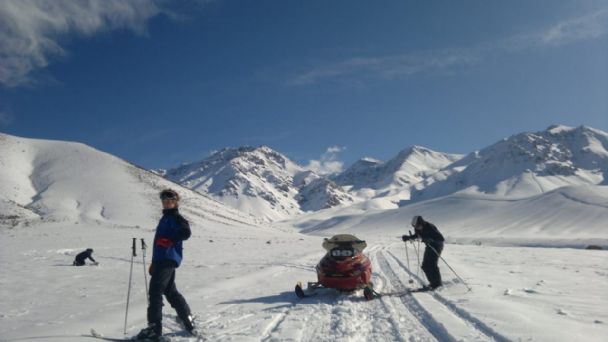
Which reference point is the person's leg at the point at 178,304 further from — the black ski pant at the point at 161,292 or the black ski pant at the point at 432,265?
the black ski pant at the point at 432,265

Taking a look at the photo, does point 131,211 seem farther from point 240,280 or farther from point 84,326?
point 84,326

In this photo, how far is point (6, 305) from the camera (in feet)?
37.7

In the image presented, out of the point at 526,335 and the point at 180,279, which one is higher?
the point at 180,279

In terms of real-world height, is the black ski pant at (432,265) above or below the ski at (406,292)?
above

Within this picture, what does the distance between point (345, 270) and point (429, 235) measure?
9.89 ft

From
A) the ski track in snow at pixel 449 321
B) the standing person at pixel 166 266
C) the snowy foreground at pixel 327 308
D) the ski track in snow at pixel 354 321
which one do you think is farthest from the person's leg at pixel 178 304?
the ski track in snow at pixel 449 321

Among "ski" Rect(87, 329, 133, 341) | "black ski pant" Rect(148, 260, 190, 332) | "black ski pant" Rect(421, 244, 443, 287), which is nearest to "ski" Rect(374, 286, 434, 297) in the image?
"black ski pant" Rect(421, 244, 443, 287)

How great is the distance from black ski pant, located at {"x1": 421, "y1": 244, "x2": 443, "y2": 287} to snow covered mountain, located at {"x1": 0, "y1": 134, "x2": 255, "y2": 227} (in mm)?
62125

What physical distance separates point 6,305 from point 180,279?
627 centimetres

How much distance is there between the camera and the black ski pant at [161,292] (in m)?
7.26

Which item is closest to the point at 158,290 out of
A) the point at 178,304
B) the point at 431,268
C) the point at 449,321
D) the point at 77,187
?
the point at 178,304

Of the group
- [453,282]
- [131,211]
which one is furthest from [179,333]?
[131,211]

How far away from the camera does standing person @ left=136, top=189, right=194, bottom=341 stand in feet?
23.7

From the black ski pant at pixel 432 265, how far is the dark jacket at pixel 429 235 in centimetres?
12
